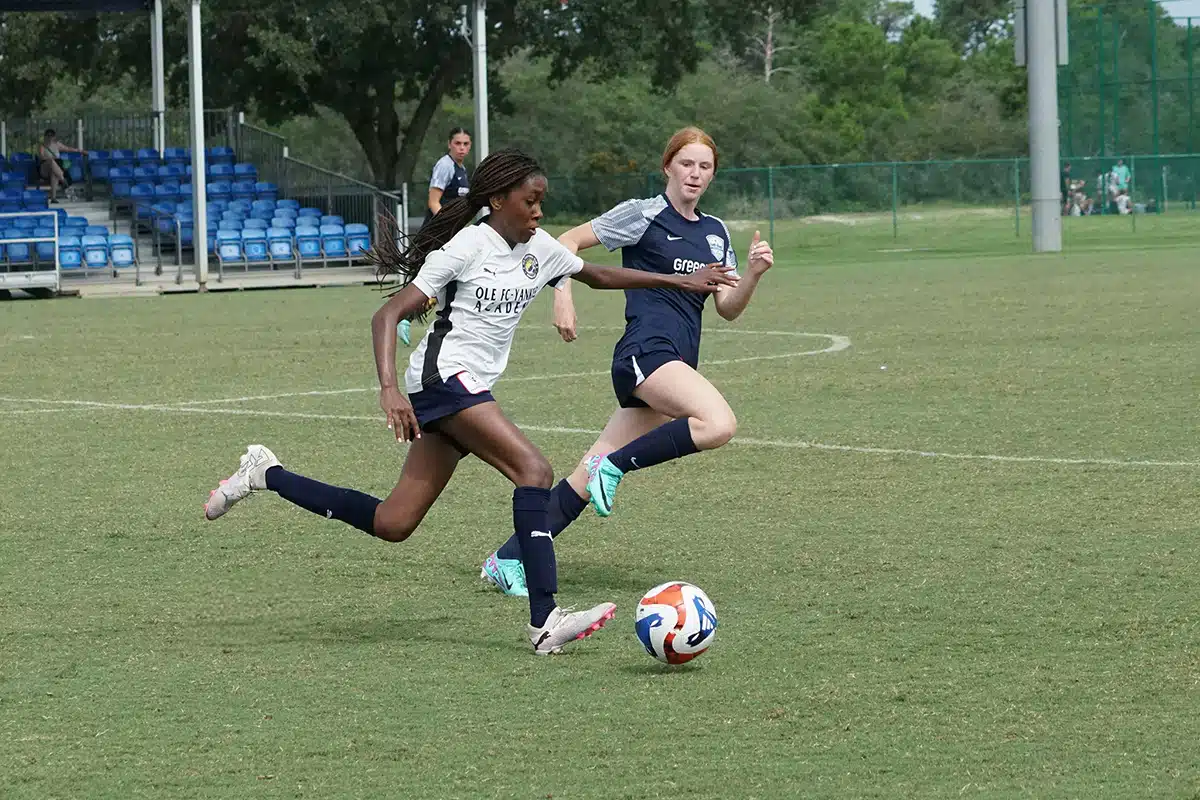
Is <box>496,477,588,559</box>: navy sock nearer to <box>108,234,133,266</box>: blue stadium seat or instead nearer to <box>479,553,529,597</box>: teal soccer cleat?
<box>479,553,529,597</box>: teal soccer cleat

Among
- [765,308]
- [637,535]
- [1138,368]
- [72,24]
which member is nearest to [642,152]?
[72,24]

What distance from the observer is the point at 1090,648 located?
5.90 m

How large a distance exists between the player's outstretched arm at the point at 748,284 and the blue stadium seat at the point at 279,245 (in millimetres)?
25686

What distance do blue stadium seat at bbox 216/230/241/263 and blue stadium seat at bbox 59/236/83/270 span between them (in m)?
2.29

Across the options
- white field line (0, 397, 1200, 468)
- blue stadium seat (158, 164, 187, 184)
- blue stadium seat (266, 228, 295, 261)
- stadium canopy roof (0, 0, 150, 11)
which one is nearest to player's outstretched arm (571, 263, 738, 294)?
white field line (0, 397, 1200, 468)

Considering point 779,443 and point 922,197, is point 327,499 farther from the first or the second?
point 922,197

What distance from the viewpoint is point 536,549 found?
6.12 m

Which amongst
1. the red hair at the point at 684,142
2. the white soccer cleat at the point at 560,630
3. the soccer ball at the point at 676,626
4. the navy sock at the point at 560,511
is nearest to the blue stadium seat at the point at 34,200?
the red hair at the point at 684,142

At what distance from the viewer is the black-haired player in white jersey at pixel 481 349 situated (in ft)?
19.9

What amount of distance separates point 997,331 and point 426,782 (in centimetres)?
1413

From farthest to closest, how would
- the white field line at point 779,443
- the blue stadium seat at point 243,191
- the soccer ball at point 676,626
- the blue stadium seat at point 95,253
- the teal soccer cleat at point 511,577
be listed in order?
the blue stadium seat at point 243,191
the blue stadium seat at point 95,253
the white field line at point 779,443
the teal soccer cleat at point 511,577
the soccer ball at point 676,626

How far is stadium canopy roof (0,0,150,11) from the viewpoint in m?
35.2

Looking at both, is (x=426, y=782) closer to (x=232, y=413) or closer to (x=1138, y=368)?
(x=232, y=413)

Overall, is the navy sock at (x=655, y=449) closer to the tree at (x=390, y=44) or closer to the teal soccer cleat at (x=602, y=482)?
the teal soccer cleat at (x=602, y=482)
